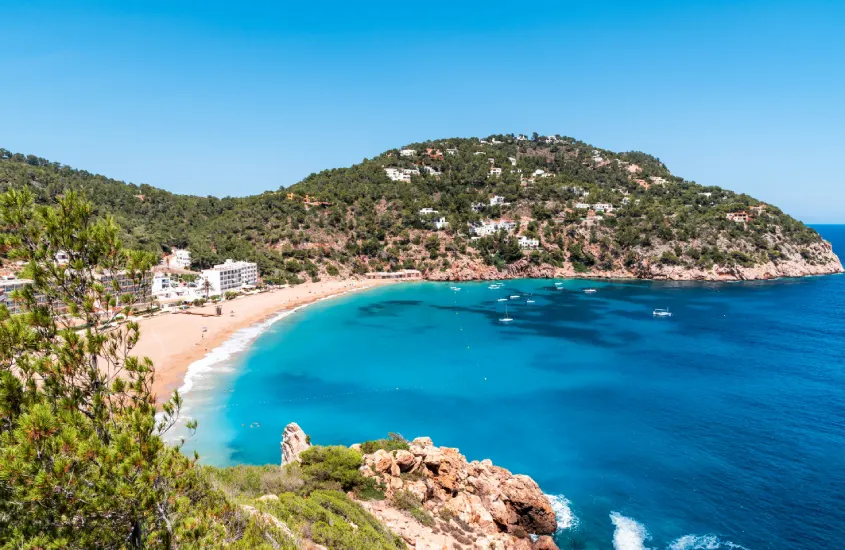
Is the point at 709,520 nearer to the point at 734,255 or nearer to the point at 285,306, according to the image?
the point at 285,306

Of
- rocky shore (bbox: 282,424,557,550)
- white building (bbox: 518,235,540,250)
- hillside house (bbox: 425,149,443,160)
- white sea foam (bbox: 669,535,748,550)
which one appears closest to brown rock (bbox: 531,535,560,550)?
rocky shore (bbox: 282,424,557,550)

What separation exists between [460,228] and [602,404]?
63358 mm

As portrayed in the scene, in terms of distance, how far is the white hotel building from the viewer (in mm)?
60781

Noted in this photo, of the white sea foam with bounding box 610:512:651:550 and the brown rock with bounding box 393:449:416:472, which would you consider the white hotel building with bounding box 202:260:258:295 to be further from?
the white sea foam with bounding box 610:512:651:550

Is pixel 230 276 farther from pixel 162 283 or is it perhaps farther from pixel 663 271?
pixel 663 271

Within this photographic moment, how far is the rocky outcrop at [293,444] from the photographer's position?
19.5 m

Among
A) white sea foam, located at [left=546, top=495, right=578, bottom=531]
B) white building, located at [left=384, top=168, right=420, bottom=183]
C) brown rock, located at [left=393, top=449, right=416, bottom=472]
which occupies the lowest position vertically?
white sea foam, located at [left=546, top=495, right=578, bottom=531]

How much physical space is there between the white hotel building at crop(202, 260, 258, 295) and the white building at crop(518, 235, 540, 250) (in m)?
48.8

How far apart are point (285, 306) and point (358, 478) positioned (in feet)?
153

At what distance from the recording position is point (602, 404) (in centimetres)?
2970

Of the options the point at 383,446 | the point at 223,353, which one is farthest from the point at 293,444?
the point at 223,353

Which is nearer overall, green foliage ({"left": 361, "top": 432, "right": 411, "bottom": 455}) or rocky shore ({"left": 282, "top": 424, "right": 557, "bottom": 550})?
rocky shore ({"left": 282, "top": 424, "right": 557, "bottom": 550})

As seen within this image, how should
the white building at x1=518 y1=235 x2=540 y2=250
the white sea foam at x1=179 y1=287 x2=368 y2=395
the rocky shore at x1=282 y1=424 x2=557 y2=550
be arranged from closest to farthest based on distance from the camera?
the rocky shore at x1=282 y1=424 x2=557 y2=550
the white sea foam at x1=179 y1=287 x2=368 y2=395
the white building at x1=518 y1=235 x2=540 y2=250

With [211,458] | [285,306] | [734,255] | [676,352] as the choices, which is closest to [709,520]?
[211,458]
